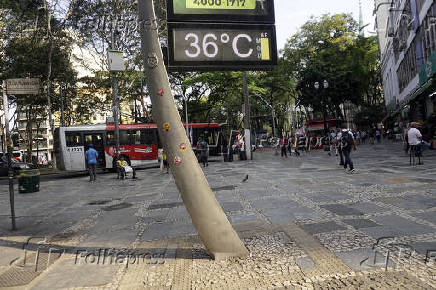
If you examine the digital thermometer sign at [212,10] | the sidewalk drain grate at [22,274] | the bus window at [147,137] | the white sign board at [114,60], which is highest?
the white sign board at [114,60]

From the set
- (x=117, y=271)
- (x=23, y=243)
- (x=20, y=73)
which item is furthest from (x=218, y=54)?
(x=20, y=73)

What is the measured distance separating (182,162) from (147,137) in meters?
17.8

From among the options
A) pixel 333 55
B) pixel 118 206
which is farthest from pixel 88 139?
pixel 333 55

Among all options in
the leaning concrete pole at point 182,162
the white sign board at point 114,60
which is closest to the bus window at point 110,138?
the white sign board at point 114,60

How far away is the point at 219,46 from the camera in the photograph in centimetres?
596

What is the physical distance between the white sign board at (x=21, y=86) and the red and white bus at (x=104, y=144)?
13079mm

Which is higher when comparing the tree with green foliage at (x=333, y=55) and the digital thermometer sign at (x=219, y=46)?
the tree with green foliage at (x=333, y=55)

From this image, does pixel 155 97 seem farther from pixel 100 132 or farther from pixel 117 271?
pixel 100 132

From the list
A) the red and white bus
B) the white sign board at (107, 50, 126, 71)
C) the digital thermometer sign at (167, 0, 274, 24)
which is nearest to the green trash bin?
the white sign board at (107, 50, 126, 71)

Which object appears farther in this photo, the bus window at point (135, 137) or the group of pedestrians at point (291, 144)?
the group of pedestrians at point (291, 144)

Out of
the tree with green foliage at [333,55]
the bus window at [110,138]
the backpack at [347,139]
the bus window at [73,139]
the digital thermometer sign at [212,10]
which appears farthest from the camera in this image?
the tree with green foliage at [333,55]

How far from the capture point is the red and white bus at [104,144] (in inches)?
755

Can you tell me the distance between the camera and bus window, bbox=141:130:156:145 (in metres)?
21.0
